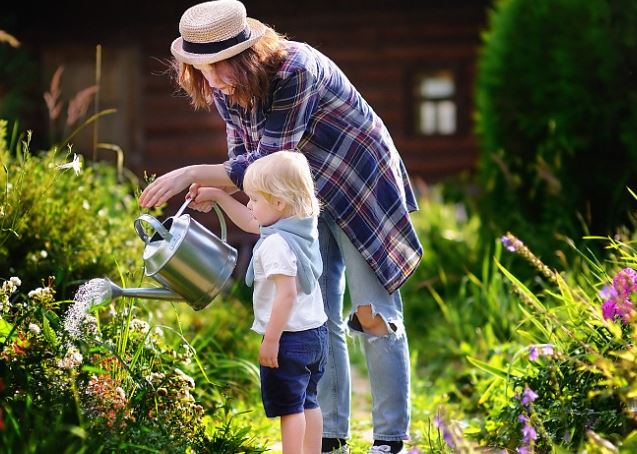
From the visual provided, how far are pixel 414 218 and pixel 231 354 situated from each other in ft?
12.7

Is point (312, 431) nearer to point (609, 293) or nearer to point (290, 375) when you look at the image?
point (290, 375)

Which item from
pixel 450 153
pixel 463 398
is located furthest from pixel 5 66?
pixel 463 398

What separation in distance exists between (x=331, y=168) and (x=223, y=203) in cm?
41

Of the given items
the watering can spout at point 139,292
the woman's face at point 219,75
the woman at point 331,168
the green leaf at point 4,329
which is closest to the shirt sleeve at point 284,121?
the woman at point 331,168

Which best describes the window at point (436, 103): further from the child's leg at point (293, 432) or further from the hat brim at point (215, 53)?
the child's leg at point (293, 432)

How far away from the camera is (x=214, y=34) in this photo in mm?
3055

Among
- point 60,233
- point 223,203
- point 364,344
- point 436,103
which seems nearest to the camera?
point 223,203

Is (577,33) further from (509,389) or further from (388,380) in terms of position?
(388,380)

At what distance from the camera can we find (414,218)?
8.28 metres

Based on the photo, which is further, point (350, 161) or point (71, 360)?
point (350, 161)

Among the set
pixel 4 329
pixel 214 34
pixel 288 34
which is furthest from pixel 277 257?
pixel 288 34

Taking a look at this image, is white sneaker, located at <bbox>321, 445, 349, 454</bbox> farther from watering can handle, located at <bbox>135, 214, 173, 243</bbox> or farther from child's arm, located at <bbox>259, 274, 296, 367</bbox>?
watering can handle, located at <bbox>135, 214, 173, 243</bbox>

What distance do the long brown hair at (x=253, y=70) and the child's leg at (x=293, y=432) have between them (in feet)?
2.97

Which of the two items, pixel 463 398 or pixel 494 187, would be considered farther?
pixel 494 187
